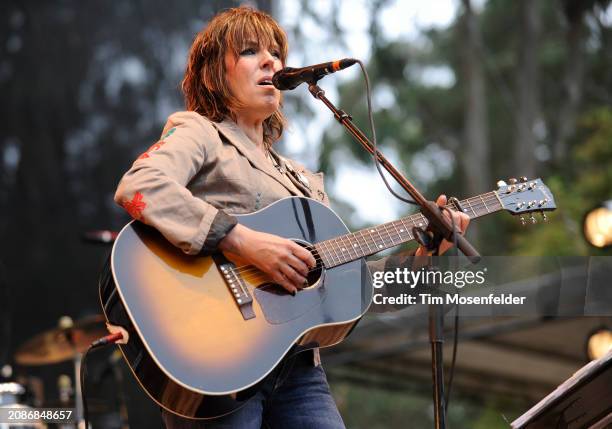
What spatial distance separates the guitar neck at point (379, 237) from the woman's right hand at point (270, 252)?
0.16 metres

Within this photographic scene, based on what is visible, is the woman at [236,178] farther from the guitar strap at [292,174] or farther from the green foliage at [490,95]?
the green foliage at [490,95]

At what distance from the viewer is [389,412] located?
18.2 meters

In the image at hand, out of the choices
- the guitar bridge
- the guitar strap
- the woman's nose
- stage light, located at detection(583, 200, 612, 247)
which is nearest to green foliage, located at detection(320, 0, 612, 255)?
stage light, located at detection(583, 200, 612, 247)

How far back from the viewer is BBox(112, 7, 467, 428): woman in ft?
8.96

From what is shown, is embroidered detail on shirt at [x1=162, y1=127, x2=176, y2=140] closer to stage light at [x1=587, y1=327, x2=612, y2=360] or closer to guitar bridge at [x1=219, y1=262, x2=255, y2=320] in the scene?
guitar bridge at [x1=219, y1=262, x2=255, y2=320]

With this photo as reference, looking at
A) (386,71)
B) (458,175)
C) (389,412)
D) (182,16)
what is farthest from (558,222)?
(389,412)

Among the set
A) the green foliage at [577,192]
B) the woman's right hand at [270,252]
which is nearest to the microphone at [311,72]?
the woman's right hand at [270,252]

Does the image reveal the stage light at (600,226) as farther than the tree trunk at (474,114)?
No

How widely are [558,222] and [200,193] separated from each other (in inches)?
313

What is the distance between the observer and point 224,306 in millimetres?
2756

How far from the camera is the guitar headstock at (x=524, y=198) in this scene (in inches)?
125

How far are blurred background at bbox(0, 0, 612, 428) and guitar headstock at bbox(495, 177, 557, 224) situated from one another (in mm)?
548

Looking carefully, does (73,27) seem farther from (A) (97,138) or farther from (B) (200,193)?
(B) (200,193)

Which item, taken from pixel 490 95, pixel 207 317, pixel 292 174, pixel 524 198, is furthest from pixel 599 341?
pixel 490 95
